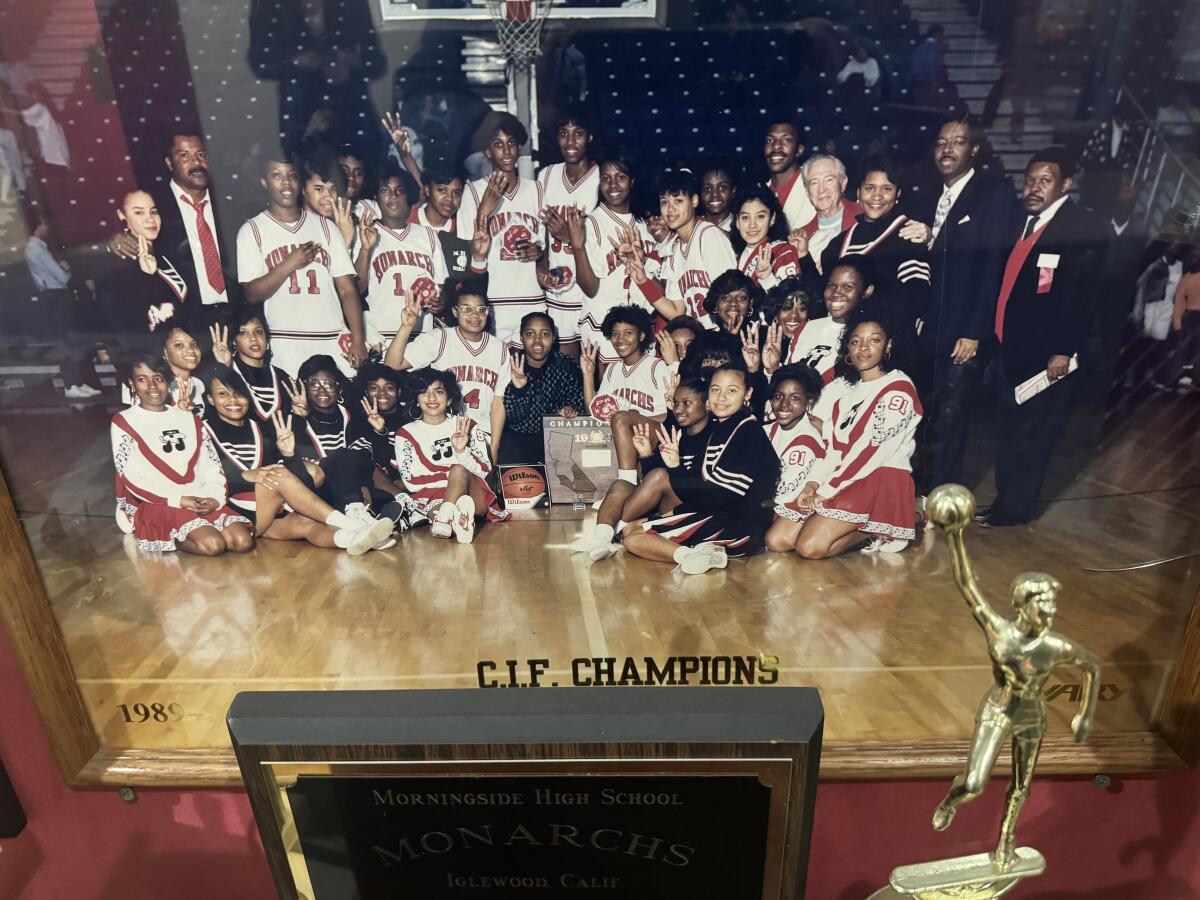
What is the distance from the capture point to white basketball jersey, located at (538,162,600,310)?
4.16ft

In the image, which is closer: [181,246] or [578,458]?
[181,246]

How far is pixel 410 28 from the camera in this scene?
117 cm

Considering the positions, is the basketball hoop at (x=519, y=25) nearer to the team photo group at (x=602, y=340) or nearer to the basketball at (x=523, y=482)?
the team photo group at (x=602, y=340)

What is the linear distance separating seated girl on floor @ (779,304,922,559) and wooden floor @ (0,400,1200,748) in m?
0.05

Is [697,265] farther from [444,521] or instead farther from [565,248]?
[444,521]

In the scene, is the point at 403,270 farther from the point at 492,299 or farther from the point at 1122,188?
the point at 1122,188

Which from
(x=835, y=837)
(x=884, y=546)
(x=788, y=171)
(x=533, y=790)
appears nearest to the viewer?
(x=533, y=790)

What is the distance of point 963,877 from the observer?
3.69 feet

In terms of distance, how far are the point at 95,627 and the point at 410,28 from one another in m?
1.26

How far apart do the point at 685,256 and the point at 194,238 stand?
2.81 ft

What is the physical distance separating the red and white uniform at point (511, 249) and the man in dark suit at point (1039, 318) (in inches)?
32.7

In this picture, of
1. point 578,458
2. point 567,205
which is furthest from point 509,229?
point 578,458

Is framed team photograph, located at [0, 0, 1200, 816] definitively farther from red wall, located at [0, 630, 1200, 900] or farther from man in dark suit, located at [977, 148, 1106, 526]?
red wall, located at [0, 630, 1200, 900]

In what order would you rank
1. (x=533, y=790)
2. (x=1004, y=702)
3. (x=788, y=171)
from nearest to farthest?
(x=1004, y=702) < (x=533, y=790) < (x=788, y=171)
